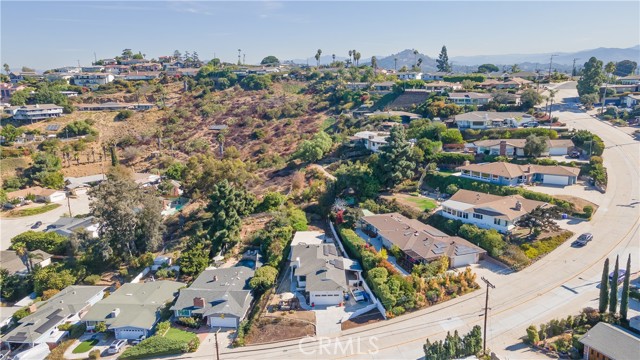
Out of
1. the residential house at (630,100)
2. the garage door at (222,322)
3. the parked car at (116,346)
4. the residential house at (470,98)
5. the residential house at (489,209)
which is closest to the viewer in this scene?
the parked car at (116,346)

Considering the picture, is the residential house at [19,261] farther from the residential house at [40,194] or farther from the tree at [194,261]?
the residential house at [40,194]

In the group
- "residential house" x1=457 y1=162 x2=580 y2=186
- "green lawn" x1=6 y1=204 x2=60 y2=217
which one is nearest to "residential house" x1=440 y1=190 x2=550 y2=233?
"residential house" x1=457 y1=162 x2=580 y2=186

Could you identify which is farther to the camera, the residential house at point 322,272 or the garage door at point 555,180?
the garage door at point 555,180

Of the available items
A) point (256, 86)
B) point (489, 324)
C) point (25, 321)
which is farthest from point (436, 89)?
point (25, 321)

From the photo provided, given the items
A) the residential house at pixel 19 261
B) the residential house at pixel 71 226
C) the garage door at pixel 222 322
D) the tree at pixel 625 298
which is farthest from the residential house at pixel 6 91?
the tree at pixel 625 298

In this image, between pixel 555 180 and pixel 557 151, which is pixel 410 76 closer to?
pixel 557 151

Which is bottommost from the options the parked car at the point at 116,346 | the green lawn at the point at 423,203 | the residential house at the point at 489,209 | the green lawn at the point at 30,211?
the parked car at the point at 116,346

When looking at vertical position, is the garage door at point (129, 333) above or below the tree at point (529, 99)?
below

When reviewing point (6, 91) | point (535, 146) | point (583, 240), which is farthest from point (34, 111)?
point (583, 240)

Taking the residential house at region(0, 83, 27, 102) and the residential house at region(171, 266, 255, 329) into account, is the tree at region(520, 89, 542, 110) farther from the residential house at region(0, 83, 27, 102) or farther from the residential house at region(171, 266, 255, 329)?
the residential house at region(0, 83, 27, 102)
